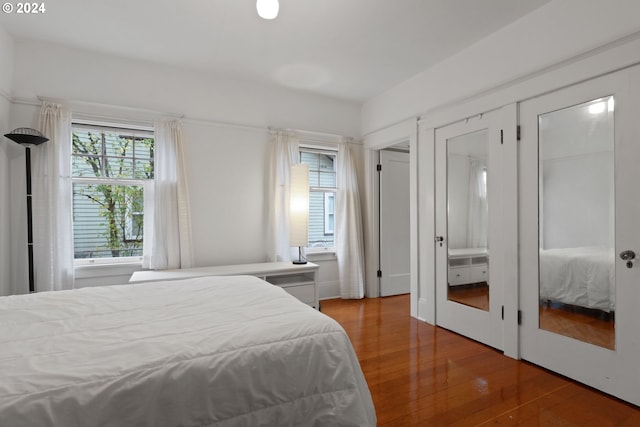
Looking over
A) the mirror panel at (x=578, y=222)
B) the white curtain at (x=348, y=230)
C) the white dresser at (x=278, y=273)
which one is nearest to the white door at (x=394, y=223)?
the white curtain at (x=348, y=230)

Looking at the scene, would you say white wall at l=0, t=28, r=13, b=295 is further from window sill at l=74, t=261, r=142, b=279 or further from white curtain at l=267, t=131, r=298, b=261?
white curtain at l=267, t=131, r=298, b=261

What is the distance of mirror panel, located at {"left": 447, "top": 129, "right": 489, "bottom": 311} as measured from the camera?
2883 mm

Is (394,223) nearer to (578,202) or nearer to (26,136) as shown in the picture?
(578,202)

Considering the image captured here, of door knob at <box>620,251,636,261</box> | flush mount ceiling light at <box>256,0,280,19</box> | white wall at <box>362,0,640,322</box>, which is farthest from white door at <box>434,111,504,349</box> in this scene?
flush mount ceiling light at <box>256,0,280,19</box>

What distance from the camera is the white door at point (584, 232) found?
6.35 feet

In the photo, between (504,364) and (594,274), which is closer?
(594,274)

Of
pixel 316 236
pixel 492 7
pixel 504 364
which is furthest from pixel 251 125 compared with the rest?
pixel 504 364

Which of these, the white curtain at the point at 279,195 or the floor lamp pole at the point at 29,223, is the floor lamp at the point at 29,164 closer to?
the floor lamp pole at the point at 29,223

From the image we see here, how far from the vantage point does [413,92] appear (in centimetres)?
362

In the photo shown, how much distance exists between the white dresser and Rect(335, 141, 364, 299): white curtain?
82 centimetres

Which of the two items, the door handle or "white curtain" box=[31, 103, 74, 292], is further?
"white curtain" box=[31, 103, 74, 292]

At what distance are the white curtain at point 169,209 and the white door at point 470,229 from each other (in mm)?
2721

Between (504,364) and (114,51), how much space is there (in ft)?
14.8

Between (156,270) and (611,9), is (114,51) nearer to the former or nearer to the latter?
(156,270)
